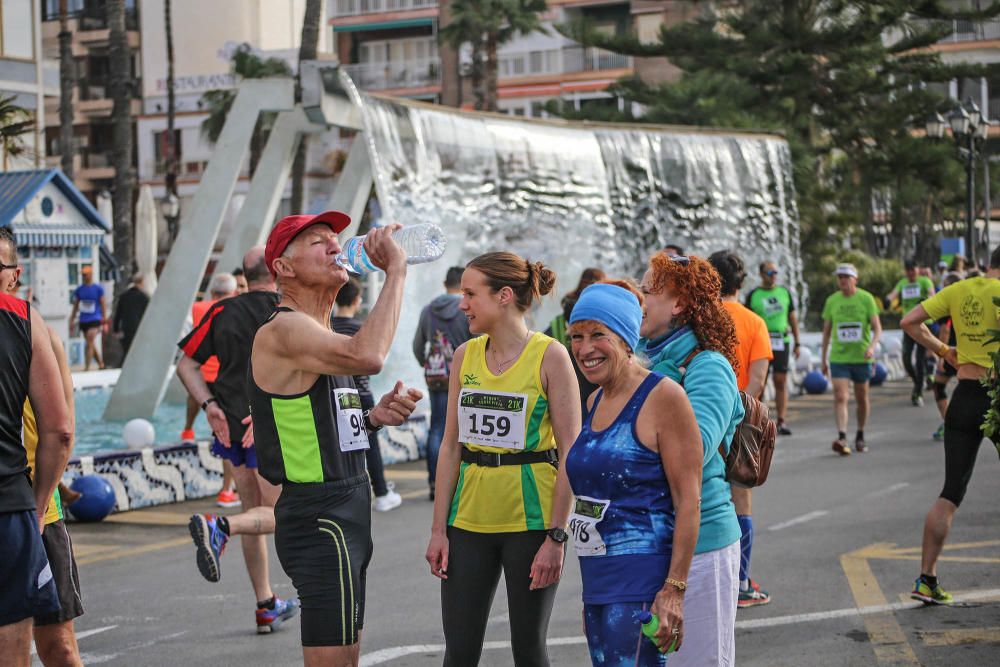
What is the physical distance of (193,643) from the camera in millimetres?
7242

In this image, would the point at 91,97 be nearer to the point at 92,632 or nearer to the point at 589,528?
the point at 92,632

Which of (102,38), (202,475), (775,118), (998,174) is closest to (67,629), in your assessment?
(202,475)

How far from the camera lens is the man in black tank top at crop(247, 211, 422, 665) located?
4574 mm

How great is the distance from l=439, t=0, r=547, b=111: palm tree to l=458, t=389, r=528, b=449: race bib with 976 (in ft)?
118

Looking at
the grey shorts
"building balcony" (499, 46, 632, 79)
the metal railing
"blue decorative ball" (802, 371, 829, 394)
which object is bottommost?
"blue decorative ball" (802, 371, 829, 394)

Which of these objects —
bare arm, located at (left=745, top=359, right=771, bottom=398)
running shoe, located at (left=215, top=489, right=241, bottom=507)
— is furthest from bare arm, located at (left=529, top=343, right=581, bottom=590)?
running shoe, located at (left=215, top=489, right=241, bottom=507)

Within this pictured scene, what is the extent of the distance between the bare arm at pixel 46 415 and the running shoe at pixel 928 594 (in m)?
4.73

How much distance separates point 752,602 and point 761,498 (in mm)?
4097

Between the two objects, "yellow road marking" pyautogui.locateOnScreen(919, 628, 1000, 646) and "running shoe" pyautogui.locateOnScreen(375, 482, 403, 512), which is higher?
"yellow road marking" pyautogui.locateOnScreen(919, 628, 1000, 646)

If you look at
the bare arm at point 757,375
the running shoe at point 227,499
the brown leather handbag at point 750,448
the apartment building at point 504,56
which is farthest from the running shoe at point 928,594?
the apartment building at point 504,56

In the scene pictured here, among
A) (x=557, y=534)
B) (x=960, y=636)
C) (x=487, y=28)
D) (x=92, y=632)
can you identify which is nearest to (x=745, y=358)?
(x=960, y=636)

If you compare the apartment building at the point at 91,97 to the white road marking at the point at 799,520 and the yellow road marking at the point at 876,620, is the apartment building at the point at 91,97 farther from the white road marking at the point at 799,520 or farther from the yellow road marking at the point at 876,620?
the yellow road marking at the point at 876,620

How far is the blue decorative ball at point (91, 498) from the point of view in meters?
11.2

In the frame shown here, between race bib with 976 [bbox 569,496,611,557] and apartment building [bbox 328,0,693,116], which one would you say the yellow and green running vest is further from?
apartment building [bbox 328,0,693,116]
